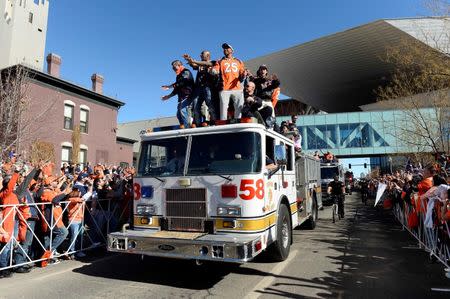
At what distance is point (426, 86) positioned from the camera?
18094 mm

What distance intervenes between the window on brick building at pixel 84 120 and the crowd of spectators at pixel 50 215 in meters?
18.6

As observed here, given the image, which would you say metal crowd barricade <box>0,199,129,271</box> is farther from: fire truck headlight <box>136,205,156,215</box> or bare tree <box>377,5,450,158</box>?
bare tree <box>377,5,450,158</box>

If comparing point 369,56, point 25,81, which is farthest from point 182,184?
point 369,56

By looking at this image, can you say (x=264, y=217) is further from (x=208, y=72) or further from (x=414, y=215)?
(x=414, y=215)

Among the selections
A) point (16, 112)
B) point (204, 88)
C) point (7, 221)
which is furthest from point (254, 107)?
point (16, 112)

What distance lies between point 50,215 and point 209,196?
391 centimetres

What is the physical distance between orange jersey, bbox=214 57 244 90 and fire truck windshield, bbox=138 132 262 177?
2087mm

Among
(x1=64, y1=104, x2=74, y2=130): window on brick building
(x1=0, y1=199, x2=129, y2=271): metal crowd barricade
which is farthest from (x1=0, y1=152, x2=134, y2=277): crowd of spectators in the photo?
(x1=64, y1=104, x2=74, y2=130): window on brick building

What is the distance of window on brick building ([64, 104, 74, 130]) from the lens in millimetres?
25334

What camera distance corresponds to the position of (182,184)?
19.0ft

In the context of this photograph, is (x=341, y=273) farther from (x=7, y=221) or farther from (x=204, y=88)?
(x=7, y=221)

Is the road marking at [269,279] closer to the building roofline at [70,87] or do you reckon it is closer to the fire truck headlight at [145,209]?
the fire truck headlight at [145,209]

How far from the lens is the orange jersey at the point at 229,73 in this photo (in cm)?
778

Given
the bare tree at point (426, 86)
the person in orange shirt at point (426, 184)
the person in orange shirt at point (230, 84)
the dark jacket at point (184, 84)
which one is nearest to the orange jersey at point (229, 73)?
the person in orange shirt at point (230, 84)
